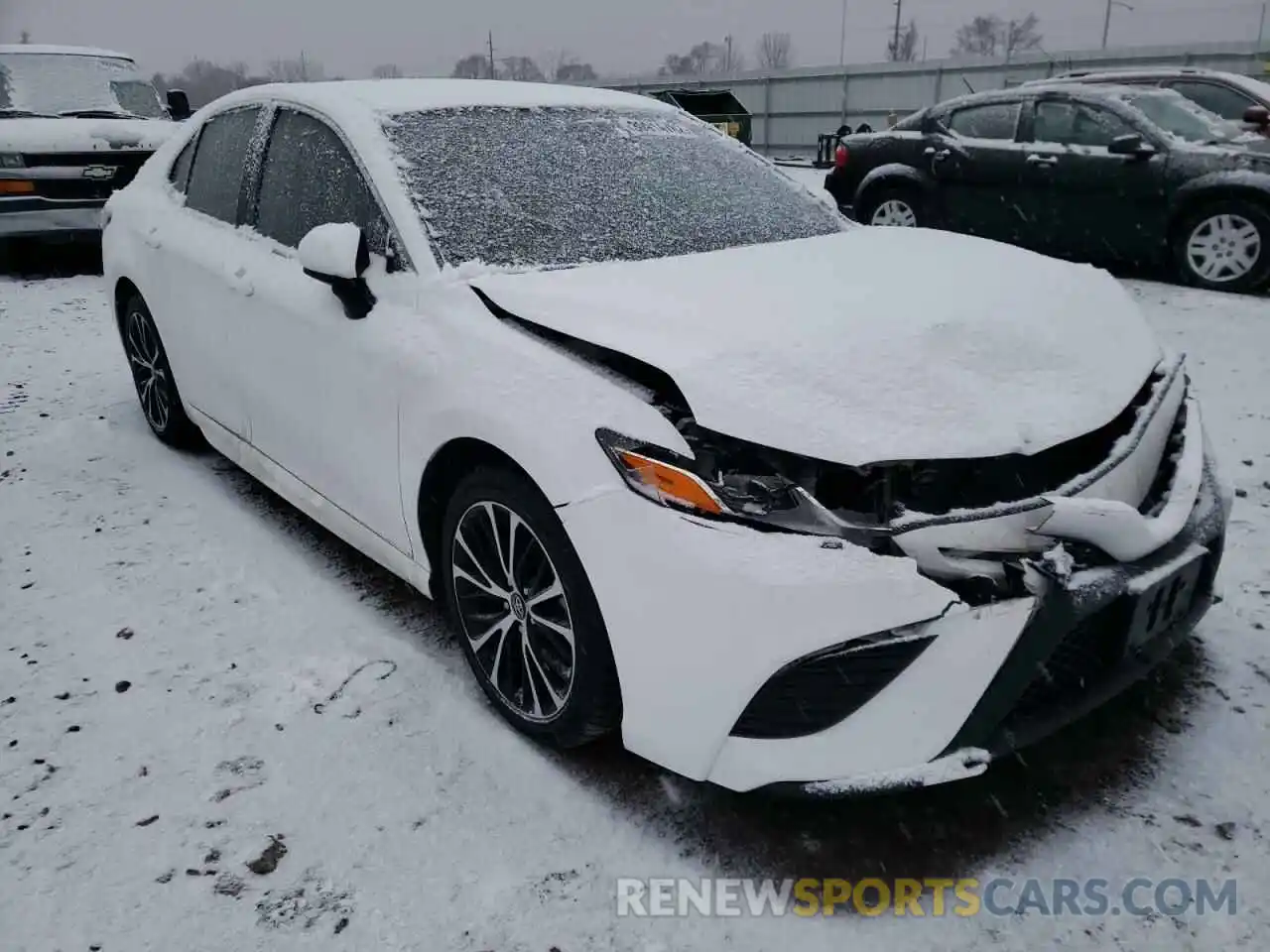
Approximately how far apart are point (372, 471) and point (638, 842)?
4.16 ft

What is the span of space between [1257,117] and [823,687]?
8.12 m

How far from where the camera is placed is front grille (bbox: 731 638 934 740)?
5.80ft

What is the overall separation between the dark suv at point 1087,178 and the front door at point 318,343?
20.5 ft

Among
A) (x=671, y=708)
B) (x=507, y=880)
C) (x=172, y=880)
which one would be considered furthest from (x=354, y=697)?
(x=671, y=708)

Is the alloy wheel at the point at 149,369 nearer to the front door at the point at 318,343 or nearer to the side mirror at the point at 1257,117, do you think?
the front door at the point at 318,343

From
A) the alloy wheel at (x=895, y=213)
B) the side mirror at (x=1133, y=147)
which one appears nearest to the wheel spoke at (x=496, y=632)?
the side mirror at (x=1133, y=147)

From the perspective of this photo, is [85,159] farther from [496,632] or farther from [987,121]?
[496,632]

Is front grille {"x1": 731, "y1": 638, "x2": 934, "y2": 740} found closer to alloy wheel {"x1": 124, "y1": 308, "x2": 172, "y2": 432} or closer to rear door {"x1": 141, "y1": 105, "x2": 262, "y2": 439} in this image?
rear door {"x1": 141, "y1": 105, "x2": 262, "y2": 439}

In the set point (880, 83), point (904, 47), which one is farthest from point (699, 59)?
point (880, 83)

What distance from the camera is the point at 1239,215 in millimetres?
6668

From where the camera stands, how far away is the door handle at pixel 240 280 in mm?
3221

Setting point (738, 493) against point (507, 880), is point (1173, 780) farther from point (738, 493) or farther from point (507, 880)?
point (507, 880)

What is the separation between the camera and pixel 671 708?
194cm

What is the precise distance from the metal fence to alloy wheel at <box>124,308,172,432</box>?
22.1m
